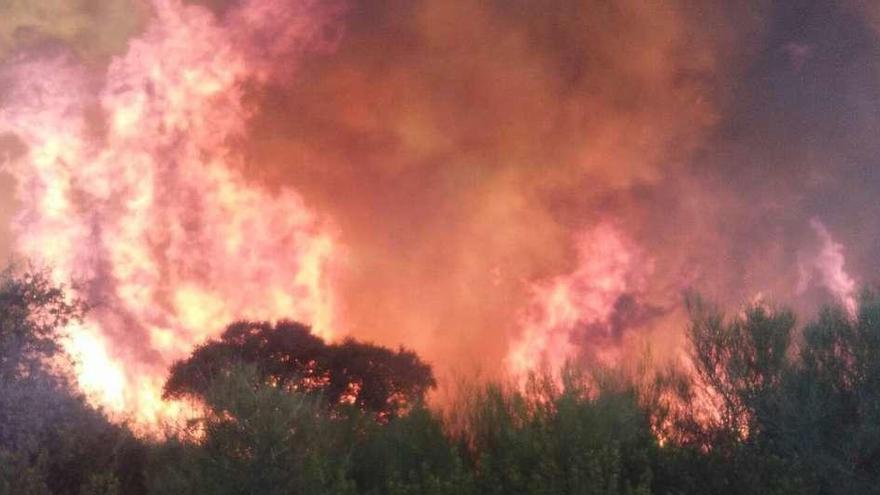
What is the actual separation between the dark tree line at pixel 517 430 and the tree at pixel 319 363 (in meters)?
14.1

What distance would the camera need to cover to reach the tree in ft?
101

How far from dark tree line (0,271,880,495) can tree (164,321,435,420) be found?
14.1 metres

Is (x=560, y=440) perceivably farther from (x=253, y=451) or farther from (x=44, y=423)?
(x=44, y=423)

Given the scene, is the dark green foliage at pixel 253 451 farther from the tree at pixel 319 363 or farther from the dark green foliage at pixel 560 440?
the tree at pixel 319 363

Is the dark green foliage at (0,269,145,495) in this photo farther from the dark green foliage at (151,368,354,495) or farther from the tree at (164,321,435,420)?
the tree at (164,321,435,420)

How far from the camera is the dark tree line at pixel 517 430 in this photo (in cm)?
1115

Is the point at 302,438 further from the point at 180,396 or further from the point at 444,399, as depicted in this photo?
the point at 180,396

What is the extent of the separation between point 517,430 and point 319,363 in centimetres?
2034

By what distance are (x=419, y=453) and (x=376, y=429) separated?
76.1 inches

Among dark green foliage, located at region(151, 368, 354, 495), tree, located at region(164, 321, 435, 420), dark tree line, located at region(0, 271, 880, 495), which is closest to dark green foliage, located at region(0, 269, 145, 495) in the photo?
dark tree line, located at region(0, 271, 880, 495)

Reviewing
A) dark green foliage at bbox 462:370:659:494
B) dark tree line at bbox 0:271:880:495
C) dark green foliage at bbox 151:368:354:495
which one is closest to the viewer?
dark green foliage at bbox 462:370:659:494

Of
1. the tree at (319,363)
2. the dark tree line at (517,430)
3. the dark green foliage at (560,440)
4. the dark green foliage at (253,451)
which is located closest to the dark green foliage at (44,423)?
the dark tree line at (517,430)

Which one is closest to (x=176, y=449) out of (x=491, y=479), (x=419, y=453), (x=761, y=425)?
(x=419, y=453)

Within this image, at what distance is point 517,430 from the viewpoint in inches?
497
